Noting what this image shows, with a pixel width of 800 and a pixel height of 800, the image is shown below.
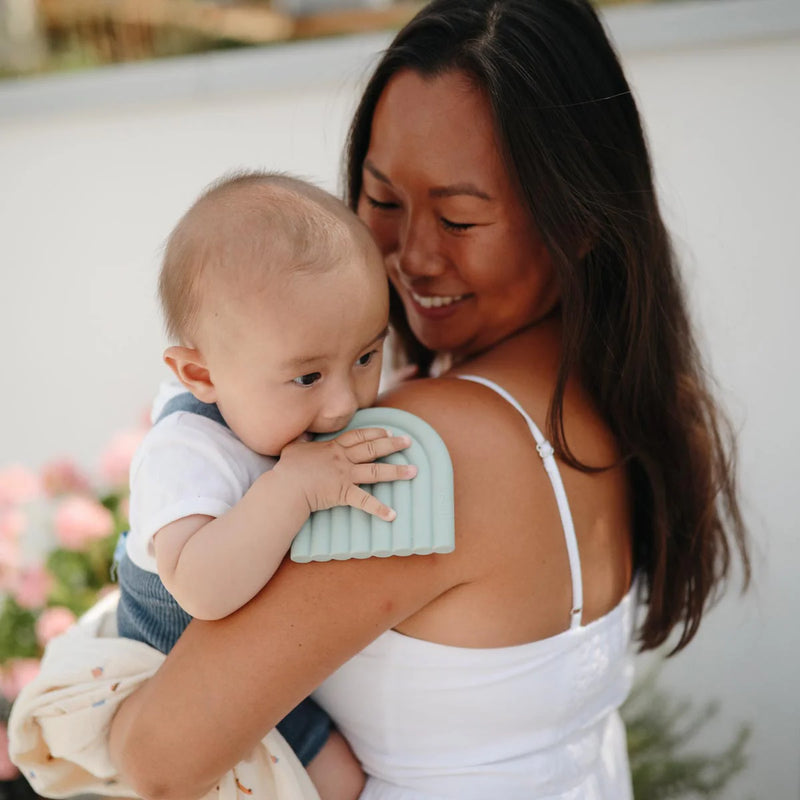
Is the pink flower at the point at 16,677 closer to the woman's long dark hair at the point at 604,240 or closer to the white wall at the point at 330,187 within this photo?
the white wall at the point at 330,187

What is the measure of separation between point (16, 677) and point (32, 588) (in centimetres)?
29

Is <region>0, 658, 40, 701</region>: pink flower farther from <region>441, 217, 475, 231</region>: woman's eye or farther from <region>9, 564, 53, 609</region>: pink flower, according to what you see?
<region>441, 217, 475, 231</region>: woman's eye

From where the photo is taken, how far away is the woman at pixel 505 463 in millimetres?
1156

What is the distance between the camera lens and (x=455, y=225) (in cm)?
147

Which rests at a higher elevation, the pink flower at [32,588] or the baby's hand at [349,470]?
the baby's hand at [349,470]

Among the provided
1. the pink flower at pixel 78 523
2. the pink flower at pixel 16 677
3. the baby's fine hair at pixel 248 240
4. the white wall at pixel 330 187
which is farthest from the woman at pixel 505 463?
the pink flower at pixel 78 523

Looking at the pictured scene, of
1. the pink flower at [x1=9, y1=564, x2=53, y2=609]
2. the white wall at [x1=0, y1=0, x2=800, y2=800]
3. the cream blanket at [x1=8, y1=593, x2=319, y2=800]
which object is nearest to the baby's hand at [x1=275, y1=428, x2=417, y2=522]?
the cream blanket at [x1=8, y1=593, x2=319, y2=800]

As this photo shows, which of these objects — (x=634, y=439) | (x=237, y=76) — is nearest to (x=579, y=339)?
(x=634, y=439)

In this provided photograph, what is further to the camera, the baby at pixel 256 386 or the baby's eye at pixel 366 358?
the baby's eye at pixel 366 358

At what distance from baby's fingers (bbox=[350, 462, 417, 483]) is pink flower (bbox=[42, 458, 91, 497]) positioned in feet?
6.70

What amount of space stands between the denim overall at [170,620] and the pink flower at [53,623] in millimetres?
1176

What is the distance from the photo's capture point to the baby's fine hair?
118cm

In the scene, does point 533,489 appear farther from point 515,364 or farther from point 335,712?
point 335,712

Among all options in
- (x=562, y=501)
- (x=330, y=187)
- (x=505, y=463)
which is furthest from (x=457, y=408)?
(x=330, y=187)
